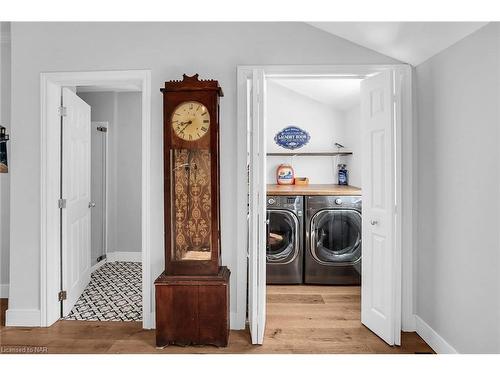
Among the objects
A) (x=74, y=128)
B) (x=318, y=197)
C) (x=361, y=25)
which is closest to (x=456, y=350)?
(x=318, y=197)

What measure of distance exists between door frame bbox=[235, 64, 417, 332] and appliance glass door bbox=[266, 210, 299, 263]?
1.08 m

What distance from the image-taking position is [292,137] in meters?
4.64

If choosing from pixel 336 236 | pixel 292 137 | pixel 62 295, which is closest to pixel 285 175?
pixel 292 137

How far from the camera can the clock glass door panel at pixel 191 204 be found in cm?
254

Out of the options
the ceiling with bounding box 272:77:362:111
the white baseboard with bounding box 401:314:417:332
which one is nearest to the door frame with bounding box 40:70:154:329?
the ceiling with bounding box 272:77:362:111

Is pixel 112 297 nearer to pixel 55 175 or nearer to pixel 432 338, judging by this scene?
pixel 55 175

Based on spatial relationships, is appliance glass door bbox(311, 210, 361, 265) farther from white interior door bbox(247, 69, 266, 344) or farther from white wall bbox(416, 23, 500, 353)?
white interior door bbox(247, 69, 266, 344)

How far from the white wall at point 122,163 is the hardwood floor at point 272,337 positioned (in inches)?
84.5

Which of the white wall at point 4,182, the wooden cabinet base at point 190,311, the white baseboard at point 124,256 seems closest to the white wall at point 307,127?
the white baseboard at point 124,256

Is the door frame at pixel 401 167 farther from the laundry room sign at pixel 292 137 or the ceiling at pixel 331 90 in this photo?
the laundry room sign at pixel 292 137

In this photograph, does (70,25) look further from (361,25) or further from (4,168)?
(361,25)

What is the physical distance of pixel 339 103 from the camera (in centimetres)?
446

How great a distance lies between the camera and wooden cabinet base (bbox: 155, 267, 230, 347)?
96.6 inches

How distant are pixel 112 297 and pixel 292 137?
285 cm
